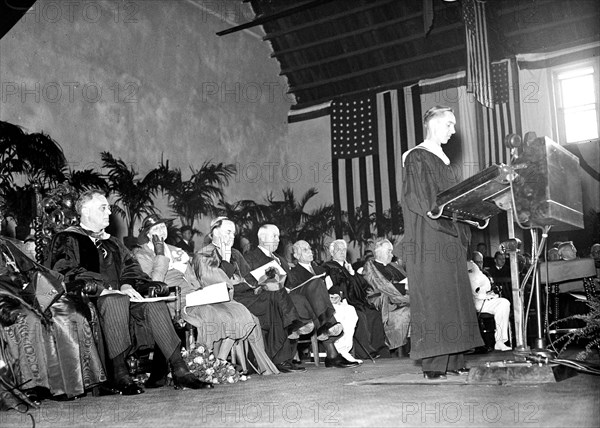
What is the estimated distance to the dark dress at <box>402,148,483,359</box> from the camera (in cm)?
429

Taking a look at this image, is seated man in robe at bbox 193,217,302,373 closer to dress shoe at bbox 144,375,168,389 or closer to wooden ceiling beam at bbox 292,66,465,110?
dress shoe at bbox 144,375,168,389

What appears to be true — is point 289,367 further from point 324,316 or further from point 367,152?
point 367,152

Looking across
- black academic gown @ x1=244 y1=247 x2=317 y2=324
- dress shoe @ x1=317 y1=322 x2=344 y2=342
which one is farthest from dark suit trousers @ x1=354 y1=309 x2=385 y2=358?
black academic gown @ x1=244 y1=247 x2=317 y2=324

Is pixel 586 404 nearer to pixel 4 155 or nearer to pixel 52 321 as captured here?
pixel 52 321

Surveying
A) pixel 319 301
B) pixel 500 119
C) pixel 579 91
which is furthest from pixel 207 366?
pixel 579 91

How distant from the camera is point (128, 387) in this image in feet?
15.3

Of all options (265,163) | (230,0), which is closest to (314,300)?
(265,163)

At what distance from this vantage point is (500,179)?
390cm

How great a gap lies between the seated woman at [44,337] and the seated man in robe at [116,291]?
20 centimetres

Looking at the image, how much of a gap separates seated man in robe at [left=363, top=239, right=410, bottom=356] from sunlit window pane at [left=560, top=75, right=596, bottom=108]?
667cm

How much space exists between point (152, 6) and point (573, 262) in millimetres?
8551

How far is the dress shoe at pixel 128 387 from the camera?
464cm

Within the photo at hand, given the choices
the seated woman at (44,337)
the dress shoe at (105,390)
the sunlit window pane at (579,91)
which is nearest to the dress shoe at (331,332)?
the dress shoe at (105,390)

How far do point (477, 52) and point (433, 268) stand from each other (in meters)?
7.68
